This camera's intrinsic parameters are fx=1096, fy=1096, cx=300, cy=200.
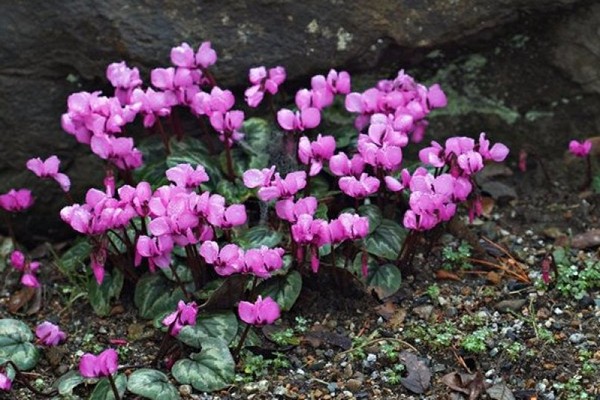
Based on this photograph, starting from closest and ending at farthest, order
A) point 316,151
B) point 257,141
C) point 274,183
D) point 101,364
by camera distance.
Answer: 1. point 101,364
2. point 274,183
3. point 316,151
4. point 257,141

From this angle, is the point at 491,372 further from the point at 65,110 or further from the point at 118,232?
the point at 65,110

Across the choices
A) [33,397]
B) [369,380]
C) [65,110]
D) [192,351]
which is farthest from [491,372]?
[65,110]

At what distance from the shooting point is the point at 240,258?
3.34m

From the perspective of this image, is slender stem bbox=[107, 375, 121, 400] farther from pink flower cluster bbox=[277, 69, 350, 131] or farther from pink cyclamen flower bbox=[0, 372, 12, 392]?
pink flower cluster bbox=[277, 69, 350, 131]

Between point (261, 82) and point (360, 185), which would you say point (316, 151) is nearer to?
point (360, 185)

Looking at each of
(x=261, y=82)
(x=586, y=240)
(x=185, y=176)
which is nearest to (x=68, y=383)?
(x=185, y=176)

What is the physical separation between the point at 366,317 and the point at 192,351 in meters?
0.60

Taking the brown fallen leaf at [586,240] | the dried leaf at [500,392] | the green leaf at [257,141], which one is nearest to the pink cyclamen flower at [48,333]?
the green leaf at [257,141]

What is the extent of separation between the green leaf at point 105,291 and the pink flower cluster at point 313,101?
798 mm

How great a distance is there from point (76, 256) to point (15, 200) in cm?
30

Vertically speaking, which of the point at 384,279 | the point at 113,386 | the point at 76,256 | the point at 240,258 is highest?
the point at 240,258

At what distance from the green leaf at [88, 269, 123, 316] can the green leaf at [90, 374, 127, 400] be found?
542 millimetres

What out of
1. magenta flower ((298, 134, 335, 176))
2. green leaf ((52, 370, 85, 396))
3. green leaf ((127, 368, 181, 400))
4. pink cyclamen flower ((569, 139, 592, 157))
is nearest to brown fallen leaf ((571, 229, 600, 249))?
pink cyclamen flower ((569, 139, 592, 157))

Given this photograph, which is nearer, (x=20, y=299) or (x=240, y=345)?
(x=240, y=345)
